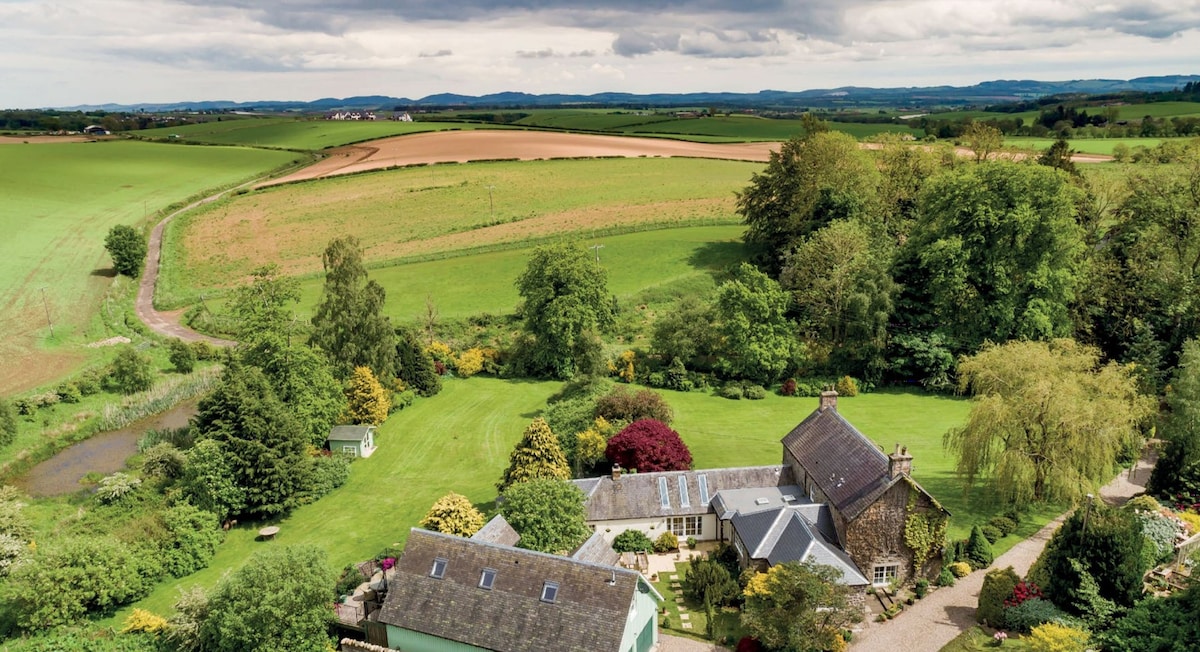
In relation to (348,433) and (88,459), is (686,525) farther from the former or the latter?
(88,459)

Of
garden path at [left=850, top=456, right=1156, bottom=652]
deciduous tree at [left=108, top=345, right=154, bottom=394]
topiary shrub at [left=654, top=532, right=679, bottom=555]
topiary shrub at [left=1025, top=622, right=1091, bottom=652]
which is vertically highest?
deciduous tree at [left=108, top=345, right=154, bottom=394]

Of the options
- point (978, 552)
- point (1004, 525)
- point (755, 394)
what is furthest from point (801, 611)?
point (755, 394)

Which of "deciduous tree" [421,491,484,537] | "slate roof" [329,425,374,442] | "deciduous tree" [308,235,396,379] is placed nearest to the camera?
"deciduous tree" [421,491,484,537]

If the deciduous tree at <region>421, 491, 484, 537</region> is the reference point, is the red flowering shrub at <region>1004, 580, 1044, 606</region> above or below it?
below

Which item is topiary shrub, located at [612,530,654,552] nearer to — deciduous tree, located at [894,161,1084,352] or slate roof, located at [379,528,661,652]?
slate roof, located at [379,528,661,652]

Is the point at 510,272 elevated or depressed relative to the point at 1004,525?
elevated

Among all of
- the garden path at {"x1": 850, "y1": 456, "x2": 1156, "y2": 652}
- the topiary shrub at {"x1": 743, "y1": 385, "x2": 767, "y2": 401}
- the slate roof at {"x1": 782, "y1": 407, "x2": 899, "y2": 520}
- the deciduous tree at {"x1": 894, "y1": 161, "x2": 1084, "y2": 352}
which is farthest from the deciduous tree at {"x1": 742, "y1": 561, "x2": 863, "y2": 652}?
the deciduous tree at {"x1": 894, "y1": 161, "x2": 1084, "y2": 352}

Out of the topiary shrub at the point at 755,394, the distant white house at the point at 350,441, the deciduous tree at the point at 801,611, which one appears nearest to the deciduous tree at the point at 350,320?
the distant white house at the point at 350,441
